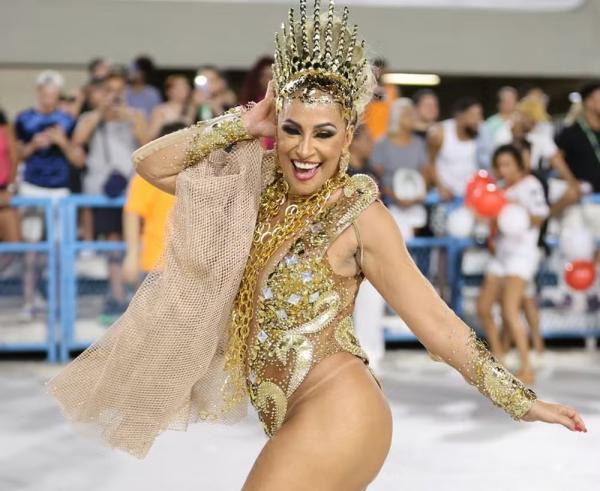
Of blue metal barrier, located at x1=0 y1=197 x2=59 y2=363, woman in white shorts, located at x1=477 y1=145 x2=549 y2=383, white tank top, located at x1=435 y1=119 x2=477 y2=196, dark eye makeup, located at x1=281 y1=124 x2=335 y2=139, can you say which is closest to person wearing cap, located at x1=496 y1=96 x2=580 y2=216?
white tank top, located at x1=435 y1=119 x2=477 y2=196

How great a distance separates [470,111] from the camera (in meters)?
8.28

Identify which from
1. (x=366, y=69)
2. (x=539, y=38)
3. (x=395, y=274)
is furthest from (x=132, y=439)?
(x=539, y=38)

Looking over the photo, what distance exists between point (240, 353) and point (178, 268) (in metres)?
0.28

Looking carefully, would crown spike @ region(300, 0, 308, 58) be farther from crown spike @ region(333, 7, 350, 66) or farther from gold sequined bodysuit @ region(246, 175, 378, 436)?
gold sequined bodysuit @ region(246, 175, 378, 436)

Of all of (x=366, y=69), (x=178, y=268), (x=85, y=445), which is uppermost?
(x=366, y=69)

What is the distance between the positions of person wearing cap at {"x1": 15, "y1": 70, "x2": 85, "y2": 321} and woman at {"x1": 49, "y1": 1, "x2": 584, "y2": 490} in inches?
194

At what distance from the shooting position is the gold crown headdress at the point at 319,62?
266 centimetres

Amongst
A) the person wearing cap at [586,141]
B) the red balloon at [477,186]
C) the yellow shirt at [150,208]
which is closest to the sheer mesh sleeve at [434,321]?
the yellow shirt at [150,208]

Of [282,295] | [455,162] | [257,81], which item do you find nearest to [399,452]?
[257,81]

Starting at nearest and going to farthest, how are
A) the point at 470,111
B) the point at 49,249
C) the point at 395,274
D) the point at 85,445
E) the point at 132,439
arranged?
the point at 395,274 → the point at 132,439 → the point at 85,445 → the point at 49,249 → the point at 470,111

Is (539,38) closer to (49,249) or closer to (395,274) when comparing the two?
(49,249)

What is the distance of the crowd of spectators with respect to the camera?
7512 mm

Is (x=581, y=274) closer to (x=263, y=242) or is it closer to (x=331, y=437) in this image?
(x=263, y=242)

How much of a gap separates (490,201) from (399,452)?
2465mm
